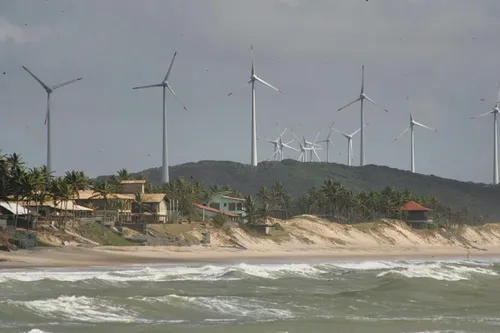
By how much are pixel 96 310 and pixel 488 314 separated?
17362 mm

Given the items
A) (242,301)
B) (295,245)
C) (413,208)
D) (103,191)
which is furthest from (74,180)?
(413,208)

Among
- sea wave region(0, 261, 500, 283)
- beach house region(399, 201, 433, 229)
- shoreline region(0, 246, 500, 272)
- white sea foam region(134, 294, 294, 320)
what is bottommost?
white sea foam region(134, 294, 294, 320)

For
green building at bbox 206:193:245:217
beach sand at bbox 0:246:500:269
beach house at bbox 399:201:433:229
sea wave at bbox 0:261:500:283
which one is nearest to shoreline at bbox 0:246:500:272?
beach sand at bbox 0:246:500:269

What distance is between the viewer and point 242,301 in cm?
4197

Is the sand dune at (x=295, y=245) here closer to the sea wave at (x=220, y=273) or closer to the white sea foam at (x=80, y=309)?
the sea wave at (x=220, y=273)

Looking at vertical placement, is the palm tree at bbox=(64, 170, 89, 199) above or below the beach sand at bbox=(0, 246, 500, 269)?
above

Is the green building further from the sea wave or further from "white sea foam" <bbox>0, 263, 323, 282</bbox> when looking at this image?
"white sea foam" <bbox>0, 263, 323, 282</bbox>

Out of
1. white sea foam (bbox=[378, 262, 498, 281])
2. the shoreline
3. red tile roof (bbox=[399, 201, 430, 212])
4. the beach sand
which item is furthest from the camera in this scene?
red tile roof (bbox=[399, 201, 430, 212])

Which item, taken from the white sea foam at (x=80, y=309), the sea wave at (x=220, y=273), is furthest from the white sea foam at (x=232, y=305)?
the sea wave at (x=220, y=273)

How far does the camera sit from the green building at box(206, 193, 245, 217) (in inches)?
5768

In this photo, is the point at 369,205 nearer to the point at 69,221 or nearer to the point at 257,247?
the point at 257,247

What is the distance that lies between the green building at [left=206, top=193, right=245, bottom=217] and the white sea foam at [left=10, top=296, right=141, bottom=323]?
4194 inches

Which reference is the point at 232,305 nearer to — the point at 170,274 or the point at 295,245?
the point at 170,274

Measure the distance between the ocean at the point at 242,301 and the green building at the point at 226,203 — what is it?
83383 millimetres
